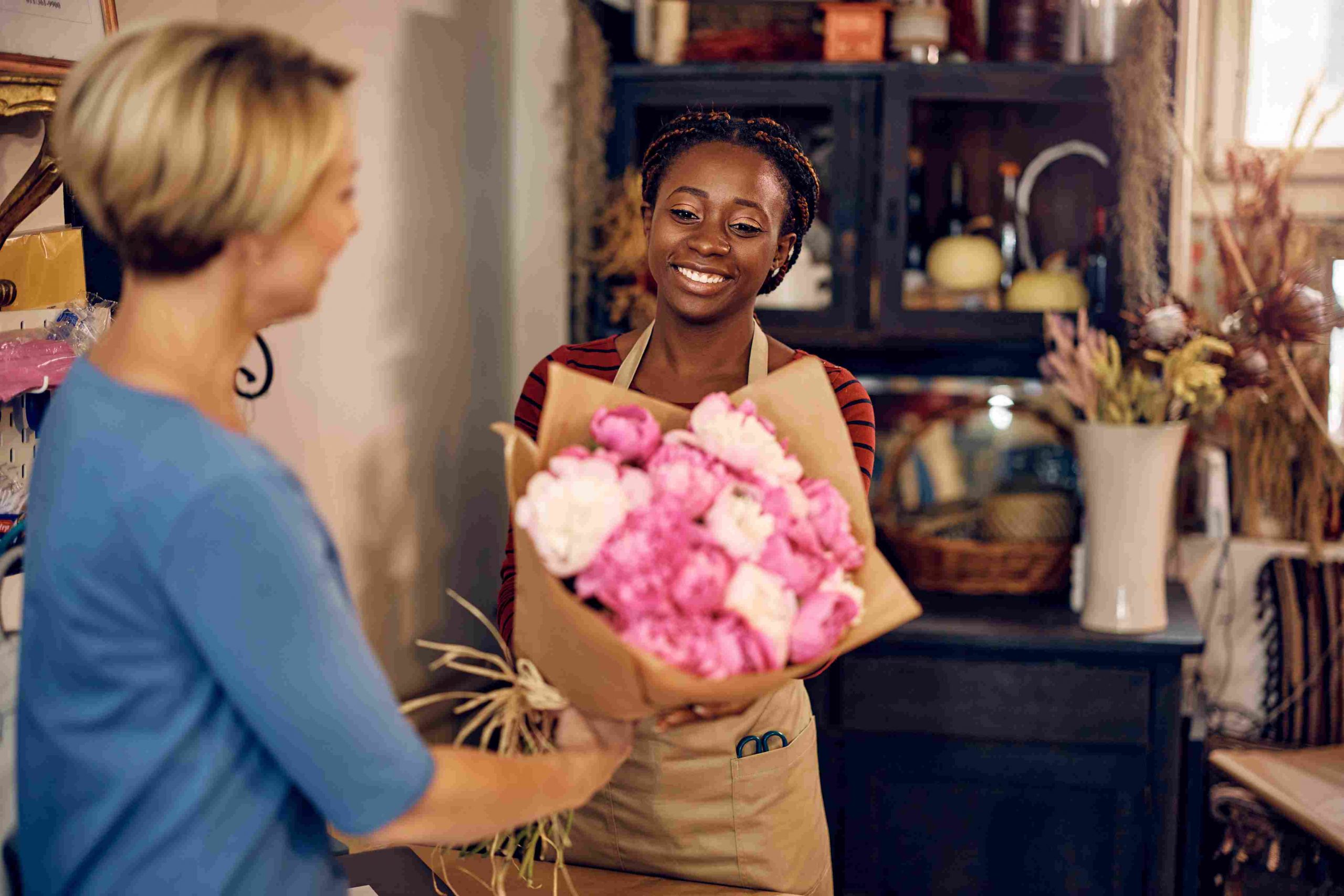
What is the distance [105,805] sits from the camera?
69 cm

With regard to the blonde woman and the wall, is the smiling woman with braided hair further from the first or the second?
the wall

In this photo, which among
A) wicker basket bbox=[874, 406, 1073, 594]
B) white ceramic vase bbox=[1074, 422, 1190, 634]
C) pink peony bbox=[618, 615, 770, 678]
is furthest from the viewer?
wicker basket bbox=[874, 406, 1073, 594]

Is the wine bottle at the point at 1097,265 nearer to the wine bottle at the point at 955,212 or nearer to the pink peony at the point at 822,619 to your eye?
the wine bottle at the point at 955,212

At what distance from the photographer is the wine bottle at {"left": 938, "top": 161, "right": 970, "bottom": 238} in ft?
8.32

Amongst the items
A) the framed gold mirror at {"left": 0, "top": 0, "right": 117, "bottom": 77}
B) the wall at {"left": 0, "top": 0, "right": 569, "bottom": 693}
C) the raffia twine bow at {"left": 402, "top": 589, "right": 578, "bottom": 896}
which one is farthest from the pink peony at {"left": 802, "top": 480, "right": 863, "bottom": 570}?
the wall at {"left": 0, "top": 0, "right": 569, "bottom": 693}

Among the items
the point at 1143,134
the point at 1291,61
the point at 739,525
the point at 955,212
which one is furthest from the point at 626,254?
the point at 739,525

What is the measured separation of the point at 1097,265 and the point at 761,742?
4.95 feet

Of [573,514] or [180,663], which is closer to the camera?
[180,663]

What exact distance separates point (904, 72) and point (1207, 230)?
0.80 metres

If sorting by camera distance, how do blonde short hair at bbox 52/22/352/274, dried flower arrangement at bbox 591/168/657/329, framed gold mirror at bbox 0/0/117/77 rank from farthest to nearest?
dried flower arrangement at bbox 591/168/657/329 → framed gold mirror at bbox 0/0/117/77 → blonde short hair at bbox 52/22/352/274

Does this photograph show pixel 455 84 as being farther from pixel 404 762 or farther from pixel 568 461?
pixel 404 762

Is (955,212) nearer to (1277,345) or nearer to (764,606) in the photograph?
(1277,345)

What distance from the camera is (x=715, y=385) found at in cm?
150

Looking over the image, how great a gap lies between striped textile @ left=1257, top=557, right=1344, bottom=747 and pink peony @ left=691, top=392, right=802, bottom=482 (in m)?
1.89
